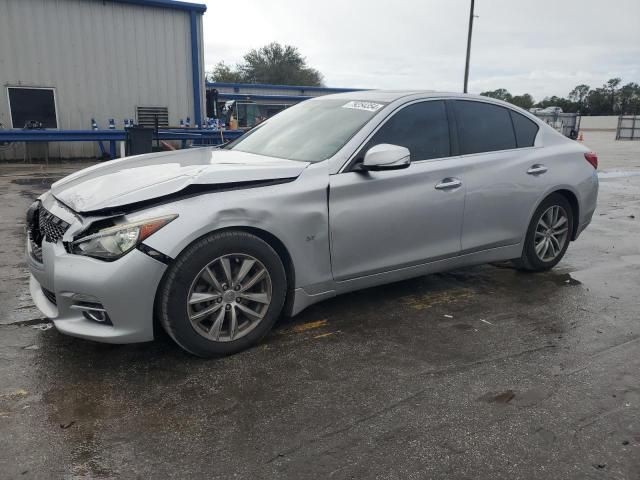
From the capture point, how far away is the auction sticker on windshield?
382 centimetres

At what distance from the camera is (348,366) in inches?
119

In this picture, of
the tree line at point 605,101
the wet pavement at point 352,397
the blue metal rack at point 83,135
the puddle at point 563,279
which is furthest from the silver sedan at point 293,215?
the tree line at point 605,101

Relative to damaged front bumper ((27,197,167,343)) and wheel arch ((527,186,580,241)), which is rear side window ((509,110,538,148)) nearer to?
Result: wheel arch ((527,186,580,241))

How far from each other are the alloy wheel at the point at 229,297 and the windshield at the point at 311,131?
92 cm

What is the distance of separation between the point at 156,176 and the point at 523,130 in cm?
324

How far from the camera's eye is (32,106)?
1495 cm

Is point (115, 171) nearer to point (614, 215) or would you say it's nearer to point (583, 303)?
point (583, 303)

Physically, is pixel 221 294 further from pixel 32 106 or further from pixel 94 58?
pixel 94 58

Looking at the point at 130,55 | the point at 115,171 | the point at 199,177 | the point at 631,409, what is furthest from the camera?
the point at 130,55

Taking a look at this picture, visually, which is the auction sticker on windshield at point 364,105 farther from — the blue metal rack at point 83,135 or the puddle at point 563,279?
the blue metal rack at point 83,135

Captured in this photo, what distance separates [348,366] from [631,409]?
1.50 meters

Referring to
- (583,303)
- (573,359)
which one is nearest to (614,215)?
(583,303)

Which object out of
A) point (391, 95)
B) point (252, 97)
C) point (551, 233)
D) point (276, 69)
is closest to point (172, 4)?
point (252, 97)

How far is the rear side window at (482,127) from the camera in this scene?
4.14 m
